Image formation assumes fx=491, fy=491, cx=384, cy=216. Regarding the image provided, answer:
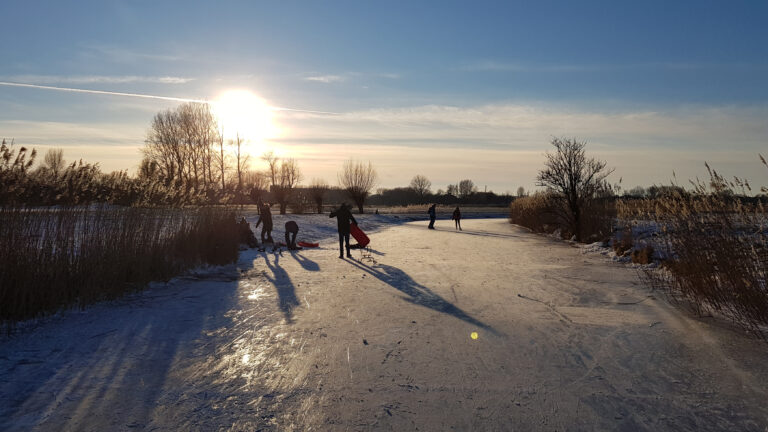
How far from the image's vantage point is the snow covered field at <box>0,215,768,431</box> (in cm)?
389

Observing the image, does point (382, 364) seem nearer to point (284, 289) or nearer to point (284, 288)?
point (284, 289)

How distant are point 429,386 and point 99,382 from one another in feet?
10.1

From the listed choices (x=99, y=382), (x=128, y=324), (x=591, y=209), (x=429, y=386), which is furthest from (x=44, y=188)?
(x=591, y=209)

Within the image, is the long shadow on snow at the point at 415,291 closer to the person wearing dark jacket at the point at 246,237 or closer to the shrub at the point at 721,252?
the shrub at the point at 721,252

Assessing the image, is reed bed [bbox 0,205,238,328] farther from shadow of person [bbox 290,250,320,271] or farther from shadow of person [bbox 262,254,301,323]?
shadow of person [bbox 290,250,320,271]

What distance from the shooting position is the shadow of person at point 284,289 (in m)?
7.87

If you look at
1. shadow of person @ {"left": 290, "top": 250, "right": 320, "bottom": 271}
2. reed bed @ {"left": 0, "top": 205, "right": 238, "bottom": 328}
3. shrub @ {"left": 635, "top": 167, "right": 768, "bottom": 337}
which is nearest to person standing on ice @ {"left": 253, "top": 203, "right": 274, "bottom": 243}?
shadow of person @ {"left": 290, "top": 250, "right": 320, "bottom": 271}

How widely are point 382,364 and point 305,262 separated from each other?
9.20 m

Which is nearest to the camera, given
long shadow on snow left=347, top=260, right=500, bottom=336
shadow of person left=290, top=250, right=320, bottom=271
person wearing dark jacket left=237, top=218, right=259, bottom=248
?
long shadow on snow left=347, top=260, right=500, bottom=336

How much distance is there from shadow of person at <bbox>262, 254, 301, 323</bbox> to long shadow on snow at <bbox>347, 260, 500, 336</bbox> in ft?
6.49

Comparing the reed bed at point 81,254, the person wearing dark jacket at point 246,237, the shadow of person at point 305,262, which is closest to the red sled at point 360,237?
the shadow of person at point 305,262

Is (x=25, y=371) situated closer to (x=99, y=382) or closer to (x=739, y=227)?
(x=99, y=382)

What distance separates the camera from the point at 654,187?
9.55 meters

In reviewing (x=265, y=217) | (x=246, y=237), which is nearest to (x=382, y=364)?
(x=246, y=237)
